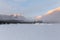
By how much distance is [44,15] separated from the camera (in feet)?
2.99

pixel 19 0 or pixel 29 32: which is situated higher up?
pixel 19 0

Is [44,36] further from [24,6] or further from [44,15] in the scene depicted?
[24,6]

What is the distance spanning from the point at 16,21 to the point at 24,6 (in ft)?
0.64

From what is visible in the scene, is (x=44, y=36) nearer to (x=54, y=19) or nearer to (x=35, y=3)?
(x=54, y=19)

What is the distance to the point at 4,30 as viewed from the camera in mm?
953

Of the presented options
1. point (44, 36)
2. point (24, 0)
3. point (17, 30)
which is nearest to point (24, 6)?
point (24, 0)

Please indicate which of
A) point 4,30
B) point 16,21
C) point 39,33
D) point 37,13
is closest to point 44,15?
point 37,13

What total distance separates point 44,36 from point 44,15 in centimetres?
25

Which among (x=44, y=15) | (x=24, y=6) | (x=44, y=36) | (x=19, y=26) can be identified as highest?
(x=24, y=6)

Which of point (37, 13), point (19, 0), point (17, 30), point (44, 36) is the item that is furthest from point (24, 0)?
point (44, 36)

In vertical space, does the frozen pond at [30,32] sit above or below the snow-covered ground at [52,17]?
below

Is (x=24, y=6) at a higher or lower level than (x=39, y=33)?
higher

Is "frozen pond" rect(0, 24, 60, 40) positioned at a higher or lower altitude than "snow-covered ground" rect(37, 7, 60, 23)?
lower

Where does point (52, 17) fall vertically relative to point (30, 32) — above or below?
above
